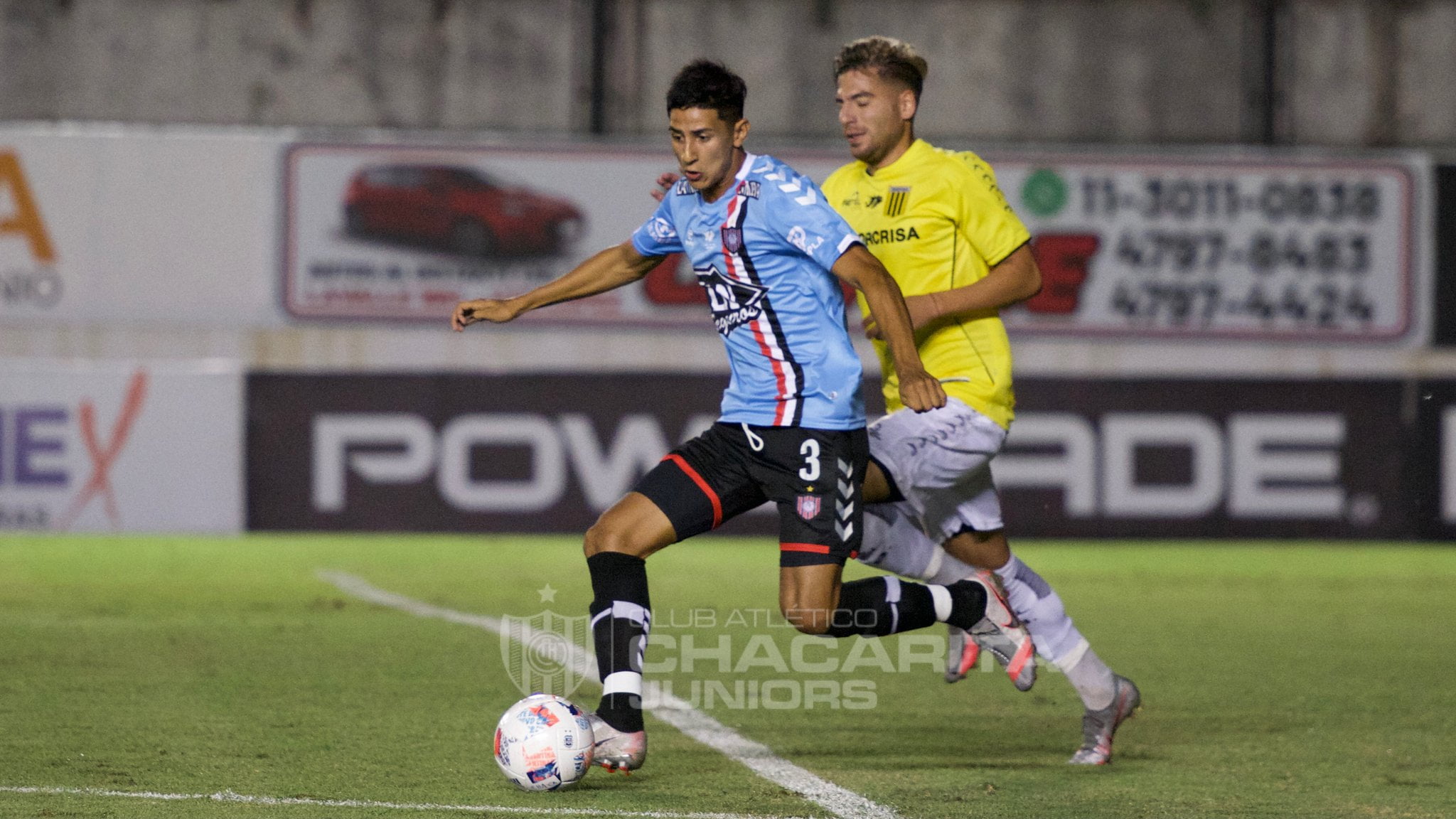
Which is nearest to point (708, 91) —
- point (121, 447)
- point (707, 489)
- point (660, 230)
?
point (660, 230)

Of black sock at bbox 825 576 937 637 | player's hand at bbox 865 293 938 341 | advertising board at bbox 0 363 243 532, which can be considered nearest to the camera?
black sock at bbox 825 576 937 637

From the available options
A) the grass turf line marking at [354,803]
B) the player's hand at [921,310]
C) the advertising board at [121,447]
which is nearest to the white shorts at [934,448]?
the player's hand at [921,310]

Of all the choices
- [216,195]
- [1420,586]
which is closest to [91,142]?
[216,195]

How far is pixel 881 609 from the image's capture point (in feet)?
16.8

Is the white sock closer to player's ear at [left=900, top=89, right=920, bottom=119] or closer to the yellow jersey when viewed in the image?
the yellow jersey

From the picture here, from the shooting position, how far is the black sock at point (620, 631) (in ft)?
15.9

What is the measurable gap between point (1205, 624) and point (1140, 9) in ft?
29.0

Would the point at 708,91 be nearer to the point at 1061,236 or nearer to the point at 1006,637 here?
the point at 1006,637

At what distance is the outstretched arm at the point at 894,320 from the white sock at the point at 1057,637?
0.96 metres

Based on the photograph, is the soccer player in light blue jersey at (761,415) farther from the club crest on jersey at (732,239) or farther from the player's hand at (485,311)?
the player's hand at (485,311)

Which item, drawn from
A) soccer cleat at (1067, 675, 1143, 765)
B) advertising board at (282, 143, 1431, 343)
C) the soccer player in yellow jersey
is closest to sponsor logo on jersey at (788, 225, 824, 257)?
the soccer player in yellow jersey

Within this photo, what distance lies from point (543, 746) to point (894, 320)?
53.7 inches

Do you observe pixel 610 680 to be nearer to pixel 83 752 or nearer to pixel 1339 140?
pixel 83 752

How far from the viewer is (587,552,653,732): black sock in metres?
4.85
